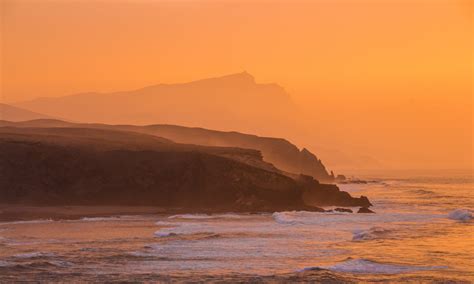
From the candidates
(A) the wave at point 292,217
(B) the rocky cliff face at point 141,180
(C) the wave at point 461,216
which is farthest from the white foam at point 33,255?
(C) the wave at point 461,216

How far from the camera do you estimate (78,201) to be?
66.4 m

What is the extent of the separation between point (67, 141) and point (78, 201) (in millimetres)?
12448

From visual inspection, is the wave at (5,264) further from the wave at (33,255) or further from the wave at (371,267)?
the wave at (371,267)

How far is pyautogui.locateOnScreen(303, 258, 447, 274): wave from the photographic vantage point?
1293 inches

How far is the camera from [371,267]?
33.8m

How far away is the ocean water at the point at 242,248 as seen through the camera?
3206 cm

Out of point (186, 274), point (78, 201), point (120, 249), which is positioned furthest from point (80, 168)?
point (186, 274)

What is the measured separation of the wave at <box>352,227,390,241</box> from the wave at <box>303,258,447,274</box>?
34.2 feet

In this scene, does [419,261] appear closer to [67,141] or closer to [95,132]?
[67,141]

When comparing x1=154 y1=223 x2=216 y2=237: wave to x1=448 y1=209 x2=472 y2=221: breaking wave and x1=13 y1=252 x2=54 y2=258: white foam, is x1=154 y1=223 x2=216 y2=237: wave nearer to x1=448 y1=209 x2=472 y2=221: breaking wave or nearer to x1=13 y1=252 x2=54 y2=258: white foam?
x1=13 y1=252 x2=54 y2=258: white foam

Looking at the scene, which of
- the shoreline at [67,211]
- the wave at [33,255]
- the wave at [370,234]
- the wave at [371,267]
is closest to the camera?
the wave at [371,267]

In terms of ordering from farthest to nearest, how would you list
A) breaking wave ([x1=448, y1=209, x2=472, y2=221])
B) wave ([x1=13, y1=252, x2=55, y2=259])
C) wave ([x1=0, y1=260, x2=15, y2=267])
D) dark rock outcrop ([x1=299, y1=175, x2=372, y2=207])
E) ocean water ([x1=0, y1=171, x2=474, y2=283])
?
1. dark rock outcrop ([x1=299, y1=175, x2=372, y2=207])
2. breaking wave ([x1=448, y1=209, x2=472, y2=221])
3. wave ([x1=13, y1=252, x2=55, y2=259])
4. wave ([x1=0, y1=260, x2=15, y2=267])
5. ocean water ([x1=0, y1=171, x2=474, y2=283])

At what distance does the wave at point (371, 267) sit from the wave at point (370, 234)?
34.2 ft

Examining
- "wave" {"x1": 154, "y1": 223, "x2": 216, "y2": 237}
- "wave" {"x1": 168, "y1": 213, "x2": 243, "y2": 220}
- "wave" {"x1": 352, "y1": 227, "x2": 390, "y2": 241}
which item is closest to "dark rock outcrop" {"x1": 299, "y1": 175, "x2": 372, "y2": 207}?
"wave" {"x1": 168, "y1": 213, "x2": 243, "y2": 220}
